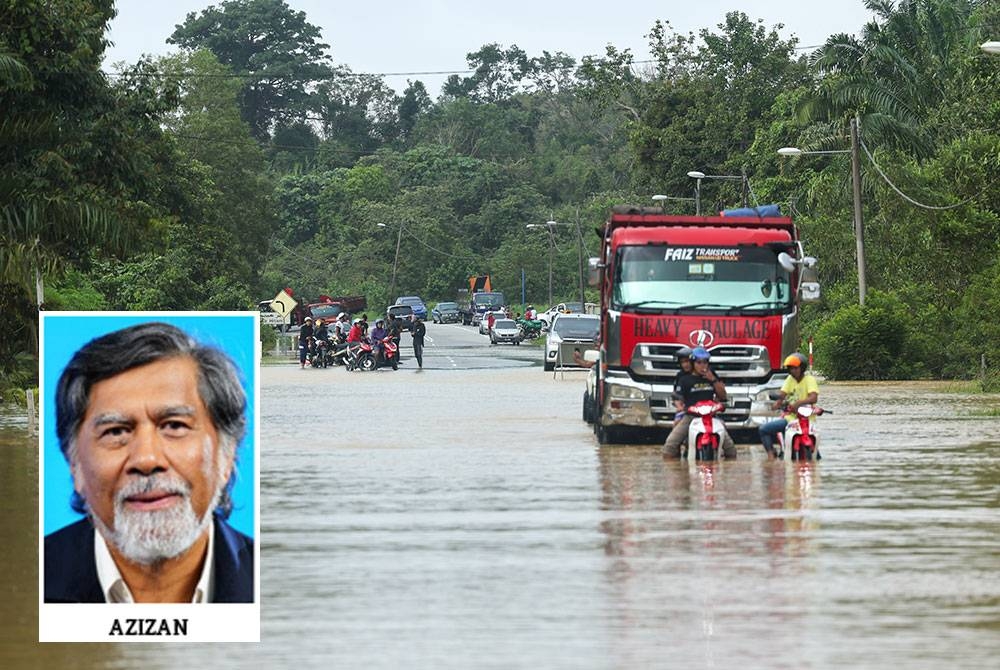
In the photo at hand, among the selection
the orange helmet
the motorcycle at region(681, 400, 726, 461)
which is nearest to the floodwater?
the motorcycle at region(681, 400, 726, 461)

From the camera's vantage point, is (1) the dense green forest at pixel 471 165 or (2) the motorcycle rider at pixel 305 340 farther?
(2) the motorcycle rider at pixel 305 340

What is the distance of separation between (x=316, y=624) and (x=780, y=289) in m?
15.6

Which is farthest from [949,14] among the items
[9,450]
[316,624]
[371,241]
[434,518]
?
[371,241]

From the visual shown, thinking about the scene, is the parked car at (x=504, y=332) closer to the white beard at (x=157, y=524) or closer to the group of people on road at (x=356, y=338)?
the group of people on road at (x=356, y=338)

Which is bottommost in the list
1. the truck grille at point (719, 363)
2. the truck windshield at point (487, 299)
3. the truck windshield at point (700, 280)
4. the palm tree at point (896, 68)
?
the truck grille at point (719, 363)

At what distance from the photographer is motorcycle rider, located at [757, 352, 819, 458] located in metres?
23.3

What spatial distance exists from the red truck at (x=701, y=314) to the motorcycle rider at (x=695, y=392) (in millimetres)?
1132

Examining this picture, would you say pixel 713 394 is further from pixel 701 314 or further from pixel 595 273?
pixel 595 273

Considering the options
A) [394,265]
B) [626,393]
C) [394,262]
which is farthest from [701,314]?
[394,262]

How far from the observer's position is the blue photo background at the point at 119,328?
20.2 ft

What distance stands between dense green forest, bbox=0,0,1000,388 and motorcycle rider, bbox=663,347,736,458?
8.35 metres

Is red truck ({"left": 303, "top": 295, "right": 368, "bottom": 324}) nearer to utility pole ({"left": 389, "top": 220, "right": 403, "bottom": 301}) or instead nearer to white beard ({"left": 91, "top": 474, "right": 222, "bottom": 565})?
utility pole ({"left": 389, "top": 220, "right": 403, "bottom": 301})

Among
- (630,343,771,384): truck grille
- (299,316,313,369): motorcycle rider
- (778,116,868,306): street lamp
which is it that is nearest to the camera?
(630,343,771,384): truck grille

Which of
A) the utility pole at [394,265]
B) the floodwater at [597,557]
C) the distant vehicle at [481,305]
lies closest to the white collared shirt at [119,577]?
the floodwater at [597,557]
